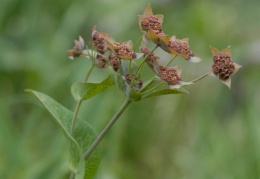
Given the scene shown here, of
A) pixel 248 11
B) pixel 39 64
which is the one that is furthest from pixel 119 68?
pixel 248 11

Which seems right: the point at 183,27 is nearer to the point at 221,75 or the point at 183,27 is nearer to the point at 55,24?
the point at 55,24

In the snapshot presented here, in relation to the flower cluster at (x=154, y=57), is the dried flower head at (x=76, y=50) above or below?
below

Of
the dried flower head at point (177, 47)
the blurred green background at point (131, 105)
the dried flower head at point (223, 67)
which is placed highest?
the dried flower head at point (223, 67)

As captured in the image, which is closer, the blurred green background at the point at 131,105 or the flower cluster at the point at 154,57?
the flower cluster at the point at 154,57

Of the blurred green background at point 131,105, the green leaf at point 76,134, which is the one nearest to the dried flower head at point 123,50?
the green leaf at point 76,134

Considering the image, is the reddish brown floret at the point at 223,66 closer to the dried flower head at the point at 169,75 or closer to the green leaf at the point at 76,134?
the dried flower head at the point at 169,75

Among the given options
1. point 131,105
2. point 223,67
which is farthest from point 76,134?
point 131,105

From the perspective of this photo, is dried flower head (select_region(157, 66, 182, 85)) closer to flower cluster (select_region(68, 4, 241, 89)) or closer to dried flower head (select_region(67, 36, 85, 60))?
flower cluster (select_region(68, 4, 241, 89))
